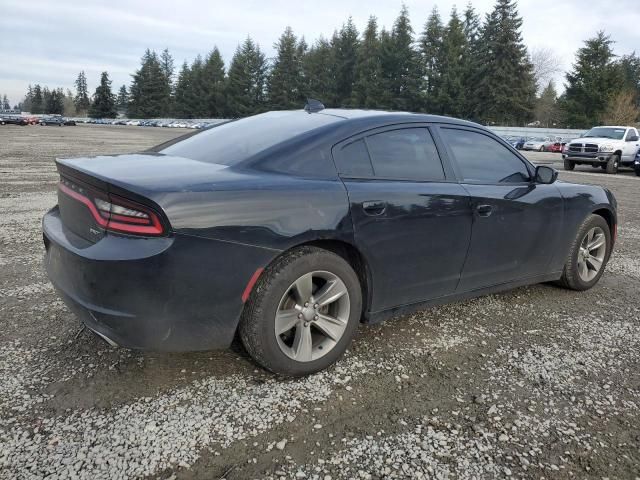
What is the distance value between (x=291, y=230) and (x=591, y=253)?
10.6ft

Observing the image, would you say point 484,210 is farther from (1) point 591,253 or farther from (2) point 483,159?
(1) point 591,253

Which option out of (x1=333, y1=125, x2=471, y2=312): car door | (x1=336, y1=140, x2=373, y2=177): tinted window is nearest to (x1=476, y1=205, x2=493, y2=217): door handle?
(x1=333, y1=125, x2=471, y2=312): car door

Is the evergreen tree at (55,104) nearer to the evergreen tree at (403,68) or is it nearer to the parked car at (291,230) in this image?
the evergreen tree at (403,68)

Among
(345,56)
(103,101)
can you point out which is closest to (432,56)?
(345,56)

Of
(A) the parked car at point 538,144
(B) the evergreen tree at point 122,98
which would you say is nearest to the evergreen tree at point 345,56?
(A) the parked car at point 538,144

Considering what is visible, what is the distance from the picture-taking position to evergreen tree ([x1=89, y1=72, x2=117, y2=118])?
110581 mm

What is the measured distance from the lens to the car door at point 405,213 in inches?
114

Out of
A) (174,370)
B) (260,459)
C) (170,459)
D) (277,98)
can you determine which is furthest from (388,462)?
(277,98)

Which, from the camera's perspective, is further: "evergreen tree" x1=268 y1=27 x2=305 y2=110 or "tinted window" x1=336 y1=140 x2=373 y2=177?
"evergreen tree" x1=268 y1=27 x2=305 y2=110

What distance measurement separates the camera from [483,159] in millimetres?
3652

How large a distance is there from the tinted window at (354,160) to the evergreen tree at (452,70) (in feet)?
212

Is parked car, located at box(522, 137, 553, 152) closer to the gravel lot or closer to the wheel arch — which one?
the gravel lot

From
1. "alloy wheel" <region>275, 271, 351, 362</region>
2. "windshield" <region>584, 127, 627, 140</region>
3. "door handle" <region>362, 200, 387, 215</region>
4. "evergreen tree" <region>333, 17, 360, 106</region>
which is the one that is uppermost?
"evergreen tree" <region>333, 17, 360, 106</region>

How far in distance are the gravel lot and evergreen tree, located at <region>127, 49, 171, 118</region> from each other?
10693cm
